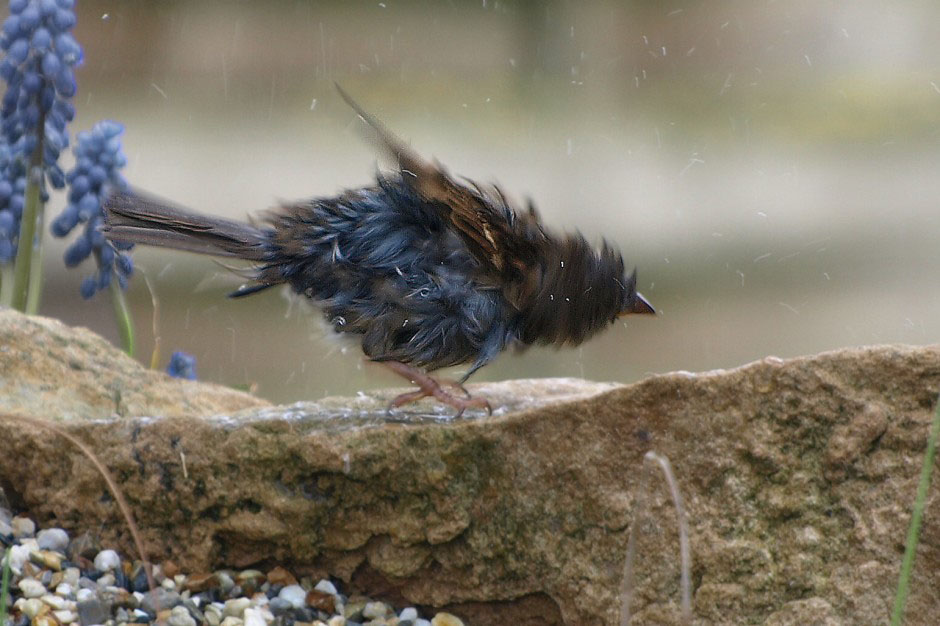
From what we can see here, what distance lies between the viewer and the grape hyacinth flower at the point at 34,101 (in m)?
3.25

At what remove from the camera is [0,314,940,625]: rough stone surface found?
1971 mm

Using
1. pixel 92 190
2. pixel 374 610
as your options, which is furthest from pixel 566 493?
pixel 92 190

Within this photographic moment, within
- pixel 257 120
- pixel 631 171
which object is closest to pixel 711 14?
pixel 631 171

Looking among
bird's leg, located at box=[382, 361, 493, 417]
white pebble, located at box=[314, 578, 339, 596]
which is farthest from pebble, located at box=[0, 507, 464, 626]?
bird's leg, located at box=[382, 361, 493, 417]

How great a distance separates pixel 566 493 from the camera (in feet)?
6.90

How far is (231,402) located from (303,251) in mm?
543

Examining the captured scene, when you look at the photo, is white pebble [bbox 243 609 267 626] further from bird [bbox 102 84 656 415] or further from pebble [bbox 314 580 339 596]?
bird [bbox 102 84 656 415]

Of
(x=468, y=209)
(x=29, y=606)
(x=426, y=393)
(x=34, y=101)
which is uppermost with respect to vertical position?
(x=34, y=101)

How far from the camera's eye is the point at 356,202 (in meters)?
2.65

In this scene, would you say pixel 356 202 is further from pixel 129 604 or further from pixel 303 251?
pixel 129 604

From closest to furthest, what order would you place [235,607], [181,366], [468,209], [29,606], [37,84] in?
1. [29,606]
2. [235,607]
3. [468,209]
4. [37,84]
5. [181,366]

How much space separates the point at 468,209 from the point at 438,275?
0.21 metres

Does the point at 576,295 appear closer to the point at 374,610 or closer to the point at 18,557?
the point at 374,610

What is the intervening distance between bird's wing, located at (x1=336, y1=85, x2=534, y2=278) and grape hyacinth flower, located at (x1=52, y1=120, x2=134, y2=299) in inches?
47.7
